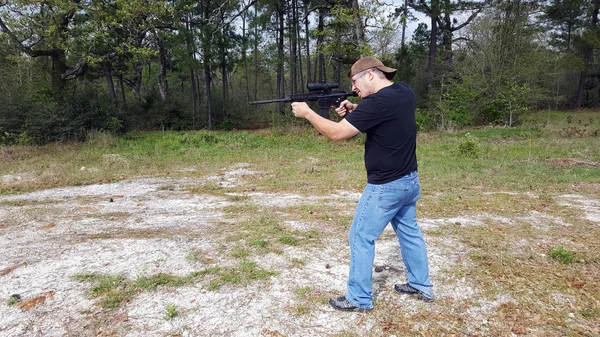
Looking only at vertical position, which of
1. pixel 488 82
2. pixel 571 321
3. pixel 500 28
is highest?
pixel 500 28

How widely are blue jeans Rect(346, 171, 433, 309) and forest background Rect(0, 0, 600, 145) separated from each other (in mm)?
12332

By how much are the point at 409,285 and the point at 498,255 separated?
1.42 metres

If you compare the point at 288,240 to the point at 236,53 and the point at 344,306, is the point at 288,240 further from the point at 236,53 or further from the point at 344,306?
the point at 236,53

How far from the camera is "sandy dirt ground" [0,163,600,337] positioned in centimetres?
280

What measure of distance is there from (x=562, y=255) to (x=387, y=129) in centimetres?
269

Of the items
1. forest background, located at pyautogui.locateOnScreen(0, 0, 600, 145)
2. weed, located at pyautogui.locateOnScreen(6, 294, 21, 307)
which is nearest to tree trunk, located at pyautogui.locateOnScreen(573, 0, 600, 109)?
forest background, located at pyautogui.locateOnScreen(0, 0, 600, 145)

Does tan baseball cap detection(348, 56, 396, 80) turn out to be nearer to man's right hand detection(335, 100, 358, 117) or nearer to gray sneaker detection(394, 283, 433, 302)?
man's right hand detection(335, 100, 358, 117)

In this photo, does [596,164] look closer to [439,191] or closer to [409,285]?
[439,191]

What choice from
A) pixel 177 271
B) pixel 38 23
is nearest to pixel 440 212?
pixel 177 271

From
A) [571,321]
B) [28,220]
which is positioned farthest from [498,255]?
[28,220]

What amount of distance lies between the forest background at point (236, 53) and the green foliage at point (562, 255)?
11.7 meters

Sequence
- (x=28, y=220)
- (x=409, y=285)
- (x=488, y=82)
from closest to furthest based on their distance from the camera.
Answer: (x=409, y=285) → (x=28, y=220) → (x=488, y=82)

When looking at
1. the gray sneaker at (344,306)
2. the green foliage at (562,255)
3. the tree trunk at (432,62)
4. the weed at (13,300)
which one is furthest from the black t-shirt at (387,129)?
the tree trunk at (432,62)

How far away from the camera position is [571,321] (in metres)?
2.77
